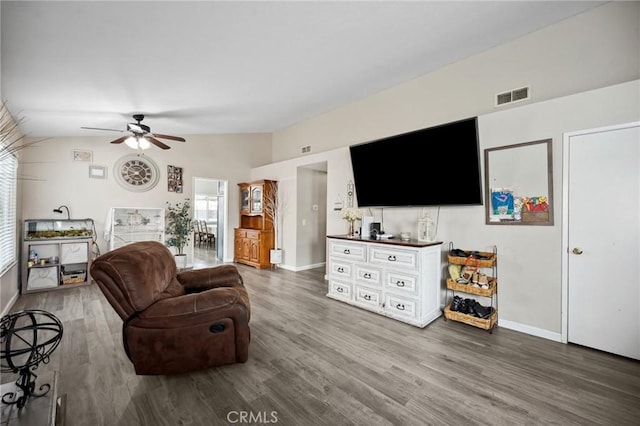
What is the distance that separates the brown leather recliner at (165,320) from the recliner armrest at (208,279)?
25.9 inches

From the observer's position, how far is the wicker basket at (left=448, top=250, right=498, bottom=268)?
3.04 meters

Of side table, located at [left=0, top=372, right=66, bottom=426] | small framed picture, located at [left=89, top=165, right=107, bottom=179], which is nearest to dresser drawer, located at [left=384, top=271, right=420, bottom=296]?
side table, located at [left=0, top=372, right=66, bottom=426]

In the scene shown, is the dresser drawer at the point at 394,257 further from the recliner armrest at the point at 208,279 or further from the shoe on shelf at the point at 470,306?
the recliner armrest at the point at 208,279

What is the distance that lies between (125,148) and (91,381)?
4.73m

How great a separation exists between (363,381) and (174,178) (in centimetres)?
565

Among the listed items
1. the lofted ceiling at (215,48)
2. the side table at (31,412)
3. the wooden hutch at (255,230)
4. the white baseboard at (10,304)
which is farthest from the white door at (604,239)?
the white baseboard at (10,304)

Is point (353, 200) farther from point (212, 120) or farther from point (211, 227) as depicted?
point (211, 227)

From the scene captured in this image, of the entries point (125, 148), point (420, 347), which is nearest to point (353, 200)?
point (420, 347)

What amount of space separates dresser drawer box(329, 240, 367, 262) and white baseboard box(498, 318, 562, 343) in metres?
1.76

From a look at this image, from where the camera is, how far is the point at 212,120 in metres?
4.96

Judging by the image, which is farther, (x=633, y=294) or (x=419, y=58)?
(x=419, y=58)

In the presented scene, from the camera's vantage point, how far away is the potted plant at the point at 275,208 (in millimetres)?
6160

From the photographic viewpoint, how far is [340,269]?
4008 millimetres

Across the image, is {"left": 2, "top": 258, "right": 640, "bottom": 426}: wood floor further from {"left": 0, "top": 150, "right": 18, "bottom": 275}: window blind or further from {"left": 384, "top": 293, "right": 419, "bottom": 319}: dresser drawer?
{"left": 0, "top": 150, "right": 18, "bottom": 275}: window blind
